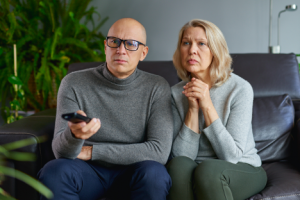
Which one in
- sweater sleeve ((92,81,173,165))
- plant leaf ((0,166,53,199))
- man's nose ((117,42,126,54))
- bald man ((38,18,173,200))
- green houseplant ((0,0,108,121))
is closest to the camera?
plant leaf ((0,166,53,199))

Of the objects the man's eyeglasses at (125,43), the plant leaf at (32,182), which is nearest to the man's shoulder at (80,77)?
the man's eyeglasses at (125,43)

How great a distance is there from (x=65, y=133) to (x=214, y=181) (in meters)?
0.60

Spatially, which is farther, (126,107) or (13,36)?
(13,36)

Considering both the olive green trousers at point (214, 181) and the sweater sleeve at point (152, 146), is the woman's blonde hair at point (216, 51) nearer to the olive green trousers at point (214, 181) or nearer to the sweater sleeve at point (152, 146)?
the sweater sleeve at point (152, 146)

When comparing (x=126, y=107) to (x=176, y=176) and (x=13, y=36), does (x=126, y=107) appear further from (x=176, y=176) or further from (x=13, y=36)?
(x=13, y=36)

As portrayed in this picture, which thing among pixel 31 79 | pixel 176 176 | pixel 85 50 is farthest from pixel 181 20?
pixel 176 176

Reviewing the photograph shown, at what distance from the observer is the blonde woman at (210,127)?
1047 mm

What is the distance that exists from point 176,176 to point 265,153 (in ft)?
2.03

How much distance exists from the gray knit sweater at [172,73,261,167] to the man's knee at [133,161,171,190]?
0.23 m

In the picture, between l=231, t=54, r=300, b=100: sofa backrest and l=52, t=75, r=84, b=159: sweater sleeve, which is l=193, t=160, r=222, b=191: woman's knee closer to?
l=52, t=75, r=84, b=159: sweater sleeve

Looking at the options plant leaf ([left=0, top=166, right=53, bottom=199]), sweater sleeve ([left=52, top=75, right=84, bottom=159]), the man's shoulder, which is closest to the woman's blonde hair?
the man's shoulder

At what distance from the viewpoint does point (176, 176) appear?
108cm

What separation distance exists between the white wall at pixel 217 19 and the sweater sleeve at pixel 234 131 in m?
1.50

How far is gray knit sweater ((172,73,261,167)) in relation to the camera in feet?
3.74
